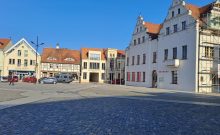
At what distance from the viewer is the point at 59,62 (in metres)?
76.1

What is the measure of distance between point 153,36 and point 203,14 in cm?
1181

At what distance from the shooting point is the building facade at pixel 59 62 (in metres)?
74.5

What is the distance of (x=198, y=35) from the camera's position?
34.5 metres

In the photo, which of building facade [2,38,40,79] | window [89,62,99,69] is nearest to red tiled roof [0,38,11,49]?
building facade [2,38,40,79]

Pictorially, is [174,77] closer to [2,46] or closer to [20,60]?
[20,60]

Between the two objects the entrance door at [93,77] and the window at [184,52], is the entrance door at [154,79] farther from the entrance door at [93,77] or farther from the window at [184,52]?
the entrance door at [93,77]

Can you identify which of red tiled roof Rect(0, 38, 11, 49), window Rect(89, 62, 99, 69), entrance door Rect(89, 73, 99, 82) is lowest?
entrance door Rect(89, 73, 99, 82)

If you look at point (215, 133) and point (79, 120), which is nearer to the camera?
point (215, 133)

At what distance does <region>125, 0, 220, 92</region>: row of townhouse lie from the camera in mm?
34781

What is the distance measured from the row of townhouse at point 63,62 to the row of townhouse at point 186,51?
29742 millimetres

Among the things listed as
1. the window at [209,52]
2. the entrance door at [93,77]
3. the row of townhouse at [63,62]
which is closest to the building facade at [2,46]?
the row of townhouse at [63,62]

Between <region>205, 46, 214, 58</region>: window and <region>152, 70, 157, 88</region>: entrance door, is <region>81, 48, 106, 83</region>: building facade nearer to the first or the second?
<region>152, 70, 157, 88</region>: entrance door

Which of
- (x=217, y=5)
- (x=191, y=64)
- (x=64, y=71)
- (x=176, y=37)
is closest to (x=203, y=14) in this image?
(x=217, y=5)

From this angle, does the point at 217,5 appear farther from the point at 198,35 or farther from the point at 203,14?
the point at 198,35
